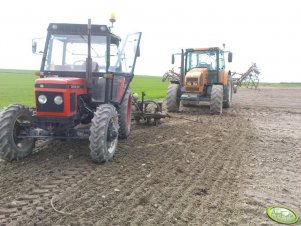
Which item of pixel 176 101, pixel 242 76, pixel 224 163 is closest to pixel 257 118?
pixel 176 101

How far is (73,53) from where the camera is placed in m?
7.03

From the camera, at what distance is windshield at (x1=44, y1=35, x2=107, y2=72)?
688cm

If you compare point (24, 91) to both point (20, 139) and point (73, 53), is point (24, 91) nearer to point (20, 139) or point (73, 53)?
point (73, 53)

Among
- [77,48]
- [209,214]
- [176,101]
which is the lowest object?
[209,214]

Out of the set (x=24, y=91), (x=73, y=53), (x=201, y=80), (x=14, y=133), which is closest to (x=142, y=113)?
(x=73, y=53)

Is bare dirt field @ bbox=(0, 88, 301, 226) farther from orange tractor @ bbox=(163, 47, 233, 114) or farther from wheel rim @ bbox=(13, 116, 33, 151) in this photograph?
orange tractor @ bbox=(163, 47, 233, 114)

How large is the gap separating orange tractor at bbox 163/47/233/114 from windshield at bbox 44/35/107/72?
6723 millimetres

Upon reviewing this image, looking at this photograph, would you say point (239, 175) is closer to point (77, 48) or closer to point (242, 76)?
point (77, 48)

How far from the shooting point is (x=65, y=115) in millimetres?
5848

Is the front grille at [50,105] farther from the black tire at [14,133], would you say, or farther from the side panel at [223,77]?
the side panel at [223,77]

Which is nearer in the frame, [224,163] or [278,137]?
[224,163]

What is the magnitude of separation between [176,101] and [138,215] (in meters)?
9.80

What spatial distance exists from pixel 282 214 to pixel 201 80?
9.37m

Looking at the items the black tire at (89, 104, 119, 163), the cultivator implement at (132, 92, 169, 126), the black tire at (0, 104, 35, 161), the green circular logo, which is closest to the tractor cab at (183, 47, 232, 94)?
the cultivator implement at (132, 92, 169, 126)
